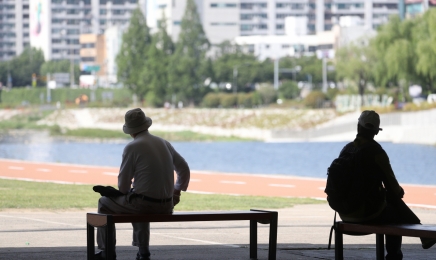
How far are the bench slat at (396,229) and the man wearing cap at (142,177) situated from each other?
1.36 metres

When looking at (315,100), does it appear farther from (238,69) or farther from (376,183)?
(376,183)

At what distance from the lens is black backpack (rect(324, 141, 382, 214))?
6402 mm

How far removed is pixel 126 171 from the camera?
21.9 feet

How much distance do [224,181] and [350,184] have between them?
1496 cm

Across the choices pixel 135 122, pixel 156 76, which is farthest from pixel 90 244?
pixel 156 76

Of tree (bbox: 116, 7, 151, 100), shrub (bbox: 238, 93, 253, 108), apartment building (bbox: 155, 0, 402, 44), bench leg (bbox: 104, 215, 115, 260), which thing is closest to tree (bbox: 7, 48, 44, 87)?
apartment building (bbox: 155, 0, 402, 44)

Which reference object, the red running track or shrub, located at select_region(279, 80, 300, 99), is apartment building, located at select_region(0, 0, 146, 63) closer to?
shrub, located at select_region(279, 80, 300, 99)

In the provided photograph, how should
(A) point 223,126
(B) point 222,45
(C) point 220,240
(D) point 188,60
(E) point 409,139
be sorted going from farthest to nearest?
(B) point 222,45 → (D) point 188,60 → (A) point 223,126 → (E) point 409,139 → (C) point 220,240

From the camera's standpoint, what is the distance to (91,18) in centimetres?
16700

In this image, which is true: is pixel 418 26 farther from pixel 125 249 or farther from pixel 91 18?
pixel 91 18

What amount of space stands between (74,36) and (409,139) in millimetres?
111501

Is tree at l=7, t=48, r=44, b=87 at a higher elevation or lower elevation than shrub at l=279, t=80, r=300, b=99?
higher

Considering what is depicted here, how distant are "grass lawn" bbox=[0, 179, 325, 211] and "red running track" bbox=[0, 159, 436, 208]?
202 centimetres

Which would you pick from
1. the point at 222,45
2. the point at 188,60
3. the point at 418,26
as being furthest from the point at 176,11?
the point at 418,26
